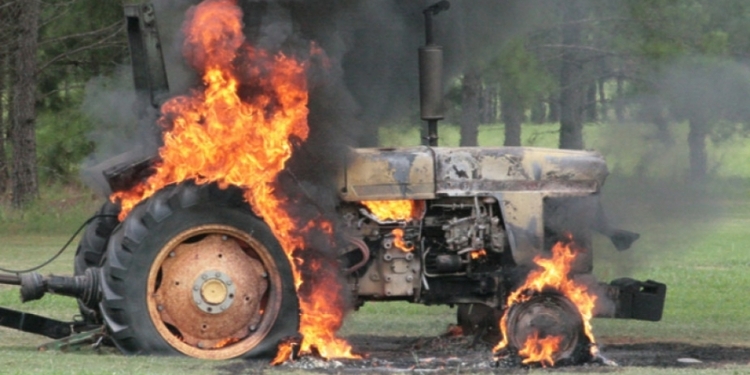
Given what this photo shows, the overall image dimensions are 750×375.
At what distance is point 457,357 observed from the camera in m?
10.9

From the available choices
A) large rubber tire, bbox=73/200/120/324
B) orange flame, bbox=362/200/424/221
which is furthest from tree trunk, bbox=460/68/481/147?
orange flame, bbox=362/200/424/221

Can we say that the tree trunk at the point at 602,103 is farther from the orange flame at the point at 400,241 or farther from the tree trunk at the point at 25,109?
the tree trunk at the point at 25,109

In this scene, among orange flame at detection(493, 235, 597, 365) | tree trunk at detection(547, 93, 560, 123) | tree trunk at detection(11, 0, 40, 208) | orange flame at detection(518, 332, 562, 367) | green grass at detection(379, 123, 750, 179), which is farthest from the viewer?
tree trunk at detection(11, 0, 40, 208)

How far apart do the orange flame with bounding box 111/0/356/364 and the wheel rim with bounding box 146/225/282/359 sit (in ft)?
0.89

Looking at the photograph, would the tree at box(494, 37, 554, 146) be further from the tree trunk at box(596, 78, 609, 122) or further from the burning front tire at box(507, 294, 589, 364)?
the burning front tire at box(507, 294, 589, 364)

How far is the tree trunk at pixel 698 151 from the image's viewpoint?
43.7 feet

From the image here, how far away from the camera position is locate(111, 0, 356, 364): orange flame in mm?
10242

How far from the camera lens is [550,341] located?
34.5ft

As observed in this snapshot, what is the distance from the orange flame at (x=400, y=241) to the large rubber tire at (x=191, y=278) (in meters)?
0.93

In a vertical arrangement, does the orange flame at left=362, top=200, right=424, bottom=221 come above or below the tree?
below

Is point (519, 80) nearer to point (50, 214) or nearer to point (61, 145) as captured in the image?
point (50, 214)

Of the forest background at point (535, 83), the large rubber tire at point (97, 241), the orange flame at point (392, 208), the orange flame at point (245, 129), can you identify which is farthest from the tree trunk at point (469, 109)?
the orange flame at point (245, 129)

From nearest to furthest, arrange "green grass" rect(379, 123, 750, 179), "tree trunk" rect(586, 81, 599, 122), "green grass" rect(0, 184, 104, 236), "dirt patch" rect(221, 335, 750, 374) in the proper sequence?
"dirt patch" rect(221, 335, 750, 374) → "green grass" rect(379, 123, 750, 179) → "tree trunk" rect(586, 81, 599, 122) → "green grass" rect(0, 184, 104, 236)

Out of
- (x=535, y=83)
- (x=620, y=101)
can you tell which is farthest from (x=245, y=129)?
(x=535, y=83)
